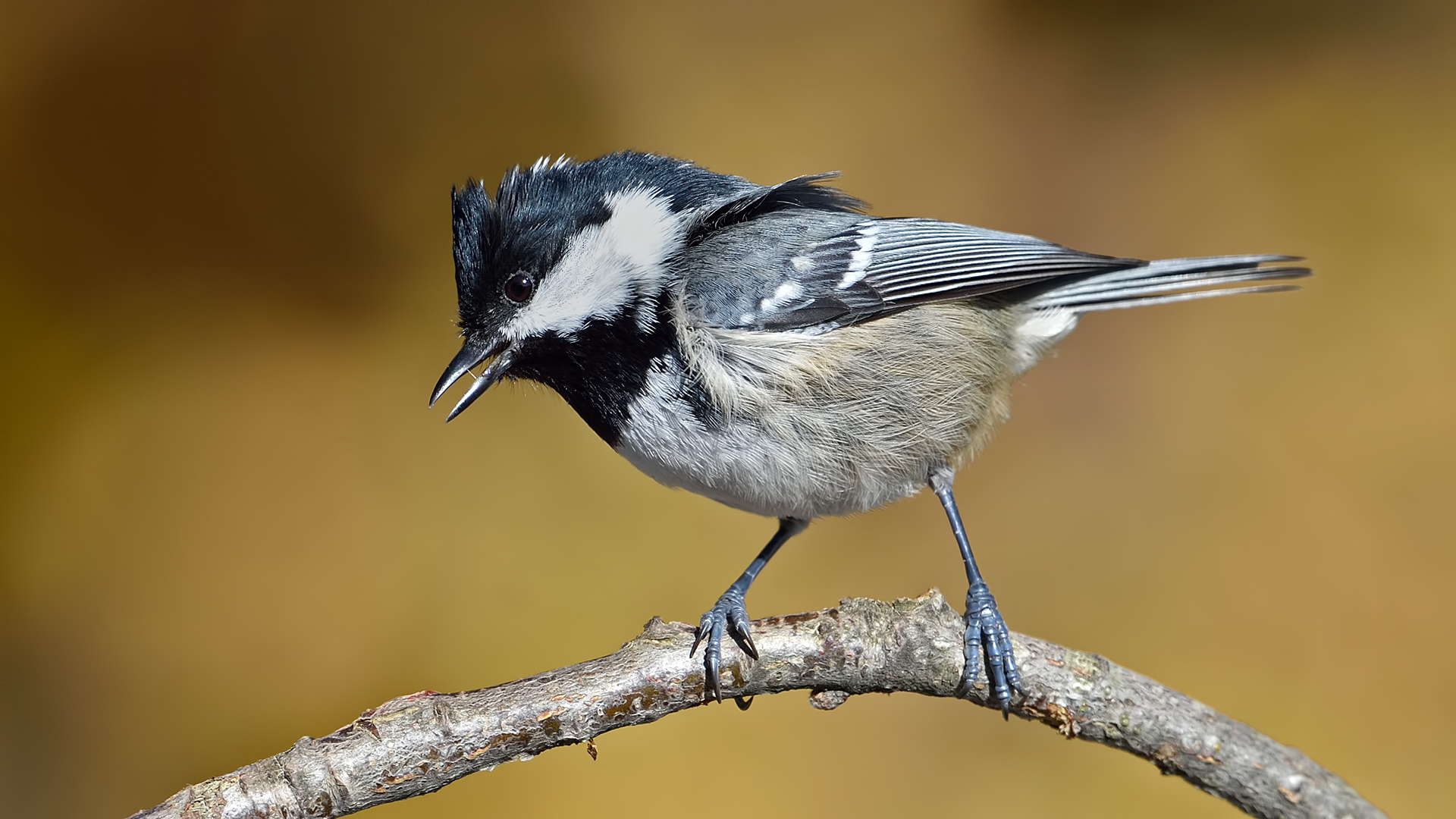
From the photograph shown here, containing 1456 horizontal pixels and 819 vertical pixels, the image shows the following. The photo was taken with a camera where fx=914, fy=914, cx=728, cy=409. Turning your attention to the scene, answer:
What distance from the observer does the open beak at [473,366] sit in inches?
46.9

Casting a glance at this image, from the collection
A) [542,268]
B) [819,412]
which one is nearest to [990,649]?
[819,412]

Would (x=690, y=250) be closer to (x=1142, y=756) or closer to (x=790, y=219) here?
(x=790, y=219)

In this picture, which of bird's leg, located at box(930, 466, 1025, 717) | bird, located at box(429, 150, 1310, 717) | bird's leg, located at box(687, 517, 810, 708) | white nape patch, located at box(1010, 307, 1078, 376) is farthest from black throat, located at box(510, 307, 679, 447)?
white nape patch, located at box(1010, 307, 1078, 376)

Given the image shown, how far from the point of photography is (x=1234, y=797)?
1.11 metres

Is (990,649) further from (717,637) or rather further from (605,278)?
(605,278)

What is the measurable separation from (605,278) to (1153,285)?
34.9 inches

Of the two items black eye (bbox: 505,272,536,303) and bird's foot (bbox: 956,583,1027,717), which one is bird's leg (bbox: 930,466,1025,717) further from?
black eye (bbox: 505,272,536,303)

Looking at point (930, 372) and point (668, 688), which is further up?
point (930, 372)

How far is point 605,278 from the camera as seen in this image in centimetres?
123

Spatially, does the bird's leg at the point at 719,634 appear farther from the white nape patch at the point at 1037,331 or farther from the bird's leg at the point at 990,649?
the white nape patch at the point at 1037,331

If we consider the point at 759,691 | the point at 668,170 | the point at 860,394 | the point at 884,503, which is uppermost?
the point at 668,170

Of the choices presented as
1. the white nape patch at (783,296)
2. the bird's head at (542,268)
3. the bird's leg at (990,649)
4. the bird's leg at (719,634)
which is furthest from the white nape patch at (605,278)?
the bird's leg at (990,649)

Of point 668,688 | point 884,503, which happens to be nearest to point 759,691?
point 668,688

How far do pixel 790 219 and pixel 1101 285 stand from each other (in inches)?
20.9
